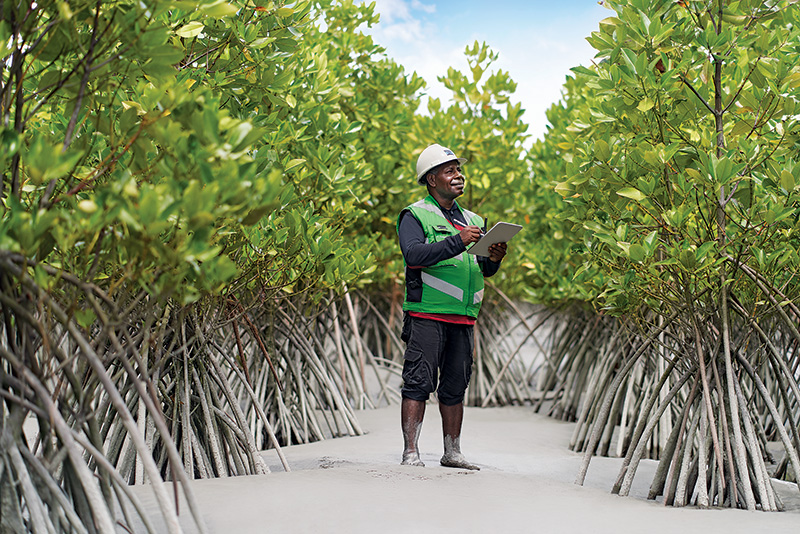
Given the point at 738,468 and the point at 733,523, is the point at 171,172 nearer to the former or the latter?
the point at 733,523

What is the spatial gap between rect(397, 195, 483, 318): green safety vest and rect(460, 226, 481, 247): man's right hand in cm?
23

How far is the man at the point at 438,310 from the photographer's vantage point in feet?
11.0

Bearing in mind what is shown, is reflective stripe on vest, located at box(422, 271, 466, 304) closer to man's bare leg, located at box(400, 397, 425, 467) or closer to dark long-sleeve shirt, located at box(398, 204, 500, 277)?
dark long-sleeve shirt, located at box(398, 204, 500, 277)

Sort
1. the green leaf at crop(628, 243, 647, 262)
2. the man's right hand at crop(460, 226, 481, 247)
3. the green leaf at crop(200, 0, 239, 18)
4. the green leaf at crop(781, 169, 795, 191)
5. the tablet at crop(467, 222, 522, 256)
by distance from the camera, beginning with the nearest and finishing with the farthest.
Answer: the green leaf at crop(200, 0, 239, 18), the green leaf at crop(781, 169, 795, 191), the green leaf at crop(628, 243, 647, 262), the tablet at crop(467, 222, 522, 256), the man's right hand at crop(460, 226, 481, 247)

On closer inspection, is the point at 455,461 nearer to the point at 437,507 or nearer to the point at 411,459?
the point at 411,459

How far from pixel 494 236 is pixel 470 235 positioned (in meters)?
0.11

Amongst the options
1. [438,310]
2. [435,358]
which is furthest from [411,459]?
[438,310]

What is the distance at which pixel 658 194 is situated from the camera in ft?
9.61

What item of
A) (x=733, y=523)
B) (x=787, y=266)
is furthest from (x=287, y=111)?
(x=733, y=523)

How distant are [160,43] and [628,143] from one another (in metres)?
1.96

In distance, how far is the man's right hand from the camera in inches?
122

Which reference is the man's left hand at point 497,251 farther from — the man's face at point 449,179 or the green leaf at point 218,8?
the green leaf at point 218,8

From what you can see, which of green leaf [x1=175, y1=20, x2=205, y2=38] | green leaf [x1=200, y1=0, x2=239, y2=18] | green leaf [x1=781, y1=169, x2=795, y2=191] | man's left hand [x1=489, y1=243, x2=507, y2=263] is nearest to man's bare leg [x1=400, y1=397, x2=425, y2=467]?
man's left hand [x1=489, y1=243, x2=507, y2=263]

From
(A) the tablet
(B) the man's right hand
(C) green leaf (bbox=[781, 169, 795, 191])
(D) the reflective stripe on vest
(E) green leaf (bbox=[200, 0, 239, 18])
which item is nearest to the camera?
(E) green leaf (bbox=[200, 0, 239, 18])
